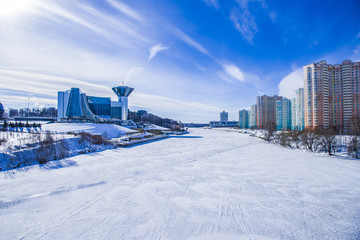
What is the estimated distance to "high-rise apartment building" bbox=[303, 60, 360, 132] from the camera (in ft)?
121

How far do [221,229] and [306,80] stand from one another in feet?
164

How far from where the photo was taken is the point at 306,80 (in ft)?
133

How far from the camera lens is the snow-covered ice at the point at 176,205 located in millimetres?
3104

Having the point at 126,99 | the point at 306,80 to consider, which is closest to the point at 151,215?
the point at 306,80

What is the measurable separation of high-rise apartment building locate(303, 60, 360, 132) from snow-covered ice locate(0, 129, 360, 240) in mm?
41839

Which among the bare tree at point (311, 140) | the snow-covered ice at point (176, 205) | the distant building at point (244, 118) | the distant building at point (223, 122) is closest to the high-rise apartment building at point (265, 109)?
the distant building at point (244, 118)

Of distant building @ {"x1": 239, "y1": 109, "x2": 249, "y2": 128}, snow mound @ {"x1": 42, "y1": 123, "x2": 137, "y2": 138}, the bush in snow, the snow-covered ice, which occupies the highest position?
distant building @ {"x1": 239, "y1": 109, "x2": 249, "y2": 128}

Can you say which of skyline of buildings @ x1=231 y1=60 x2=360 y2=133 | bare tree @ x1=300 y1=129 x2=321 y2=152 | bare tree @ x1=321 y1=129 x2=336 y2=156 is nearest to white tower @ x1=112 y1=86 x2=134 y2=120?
skyline of buildings @ x1=231 y1=60 x2=360 y2=133

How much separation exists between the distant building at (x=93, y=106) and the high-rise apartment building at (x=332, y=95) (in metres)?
56.6

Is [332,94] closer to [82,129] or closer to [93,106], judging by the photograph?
[82,129]

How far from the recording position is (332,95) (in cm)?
3838

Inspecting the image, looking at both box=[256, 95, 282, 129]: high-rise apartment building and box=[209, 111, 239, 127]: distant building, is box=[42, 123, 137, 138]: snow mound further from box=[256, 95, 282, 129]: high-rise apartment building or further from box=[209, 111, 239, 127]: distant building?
box=[209, 111, 239, 127]: distant building

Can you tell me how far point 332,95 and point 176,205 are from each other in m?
50.4

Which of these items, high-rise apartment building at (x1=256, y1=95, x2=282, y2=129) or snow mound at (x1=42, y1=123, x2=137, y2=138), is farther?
high-rise apartment building at (x1=256, y1=95, x2=282, y2=129)
